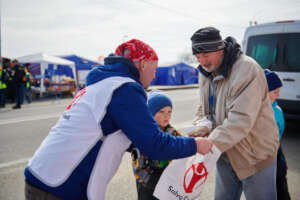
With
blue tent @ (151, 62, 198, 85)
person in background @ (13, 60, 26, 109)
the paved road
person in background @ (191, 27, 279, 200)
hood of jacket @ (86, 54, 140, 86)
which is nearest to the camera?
hood of jacket @ (86, 54, 140, 86)

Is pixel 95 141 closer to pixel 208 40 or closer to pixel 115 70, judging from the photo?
pixel 115 70

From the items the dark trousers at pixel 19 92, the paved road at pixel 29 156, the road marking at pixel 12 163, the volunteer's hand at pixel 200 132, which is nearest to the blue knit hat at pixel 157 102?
the volunteer's hand at pixel 200 132

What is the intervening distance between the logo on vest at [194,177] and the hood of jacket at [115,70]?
851mm

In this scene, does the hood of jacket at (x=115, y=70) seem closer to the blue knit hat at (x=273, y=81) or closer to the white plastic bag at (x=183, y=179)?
the white plastic bag at (x=183, y=179)

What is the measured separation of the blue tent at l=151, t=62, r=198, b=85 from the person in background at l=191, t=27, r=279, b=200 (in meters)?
24.7

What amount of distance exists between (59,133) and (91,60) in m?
20.0

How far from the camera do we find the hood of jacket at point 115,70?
1472 mm

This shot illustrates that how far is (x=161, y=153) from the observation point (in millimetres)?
1426

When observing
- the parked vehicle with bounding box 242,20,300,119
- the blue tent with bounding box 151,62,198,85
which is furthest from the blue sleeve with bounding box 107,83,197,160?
the blue tent with bounding box 151,62,198,85

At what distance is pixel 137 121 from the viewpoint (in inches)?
53.4

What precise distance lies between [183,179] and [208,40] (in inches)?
42.0

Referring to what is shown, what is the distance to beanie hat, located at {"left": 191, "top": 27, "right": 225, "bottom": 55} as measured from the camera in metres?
1.89

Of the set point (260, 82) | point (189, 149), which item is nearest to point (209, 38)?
point (260, 82)

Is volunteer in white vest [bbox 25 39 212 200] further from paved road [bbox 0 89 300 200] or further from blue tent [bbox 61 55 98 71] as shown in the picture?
blue tent [bbox 61 55 98 71]
